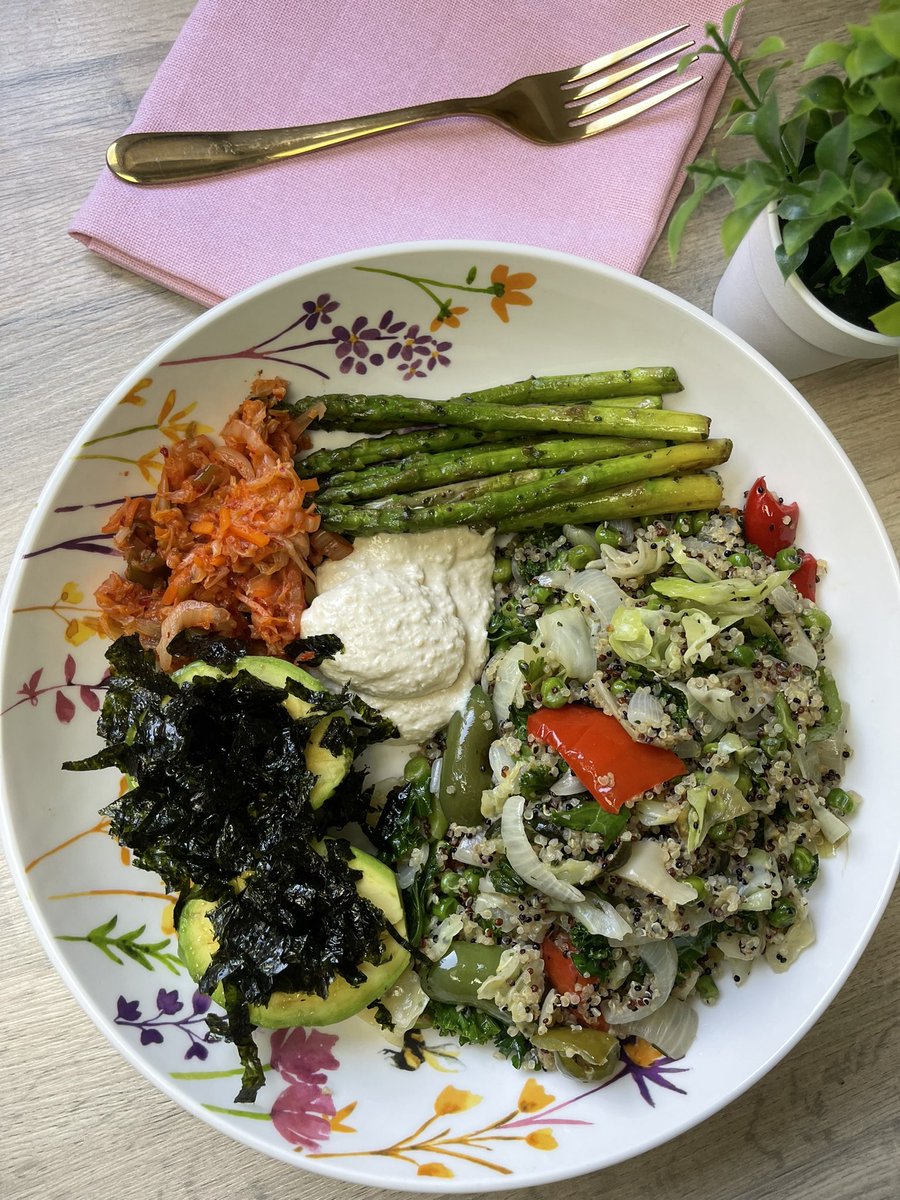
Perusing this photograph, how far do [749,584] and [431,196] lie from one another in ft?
6.46

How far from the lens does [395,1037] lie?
324 centimetres

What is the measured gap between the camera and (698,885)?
2.88m

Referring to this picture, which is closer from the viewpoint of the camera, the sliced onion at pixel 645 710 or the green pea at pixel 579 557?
the sliced onion at pixel 645 710

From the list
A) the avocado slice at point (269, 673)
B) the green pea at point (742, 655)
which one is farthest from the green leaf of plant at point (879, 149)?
the avocado slice at point (269, 673)

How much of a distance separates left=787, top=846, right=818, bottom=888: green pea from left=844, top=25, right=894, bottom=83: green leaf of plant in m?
2.37

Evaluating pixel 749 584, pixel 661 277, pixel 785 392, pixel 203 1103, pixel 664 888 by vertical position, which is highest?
pixel 661 277

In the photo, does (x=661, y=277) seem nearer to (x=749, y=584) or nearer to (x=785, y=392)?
(x=785, y=392)

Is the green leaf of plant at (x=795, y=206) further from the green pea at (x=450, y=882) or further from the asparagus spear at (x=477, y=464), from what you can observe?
the green pea at (x=450, y=882)

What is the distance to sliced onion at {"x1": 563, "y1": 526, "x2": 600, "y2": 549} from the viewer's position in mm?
3367

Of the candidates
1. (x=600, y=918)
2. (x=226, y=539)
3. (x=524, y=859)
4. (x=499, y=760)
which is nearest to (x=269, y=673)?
(x=226, y=539)

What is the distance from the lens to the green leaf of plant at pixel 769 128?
2414mm

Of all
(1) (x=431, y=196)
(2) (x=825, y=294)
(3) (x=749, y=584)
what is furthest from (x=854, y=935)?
(1) (x=431, y=196)

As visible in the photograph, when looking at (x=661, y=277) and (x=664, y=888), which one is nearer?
(x=664, y=888)

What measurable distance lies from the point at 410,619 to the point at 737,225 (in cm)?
167
